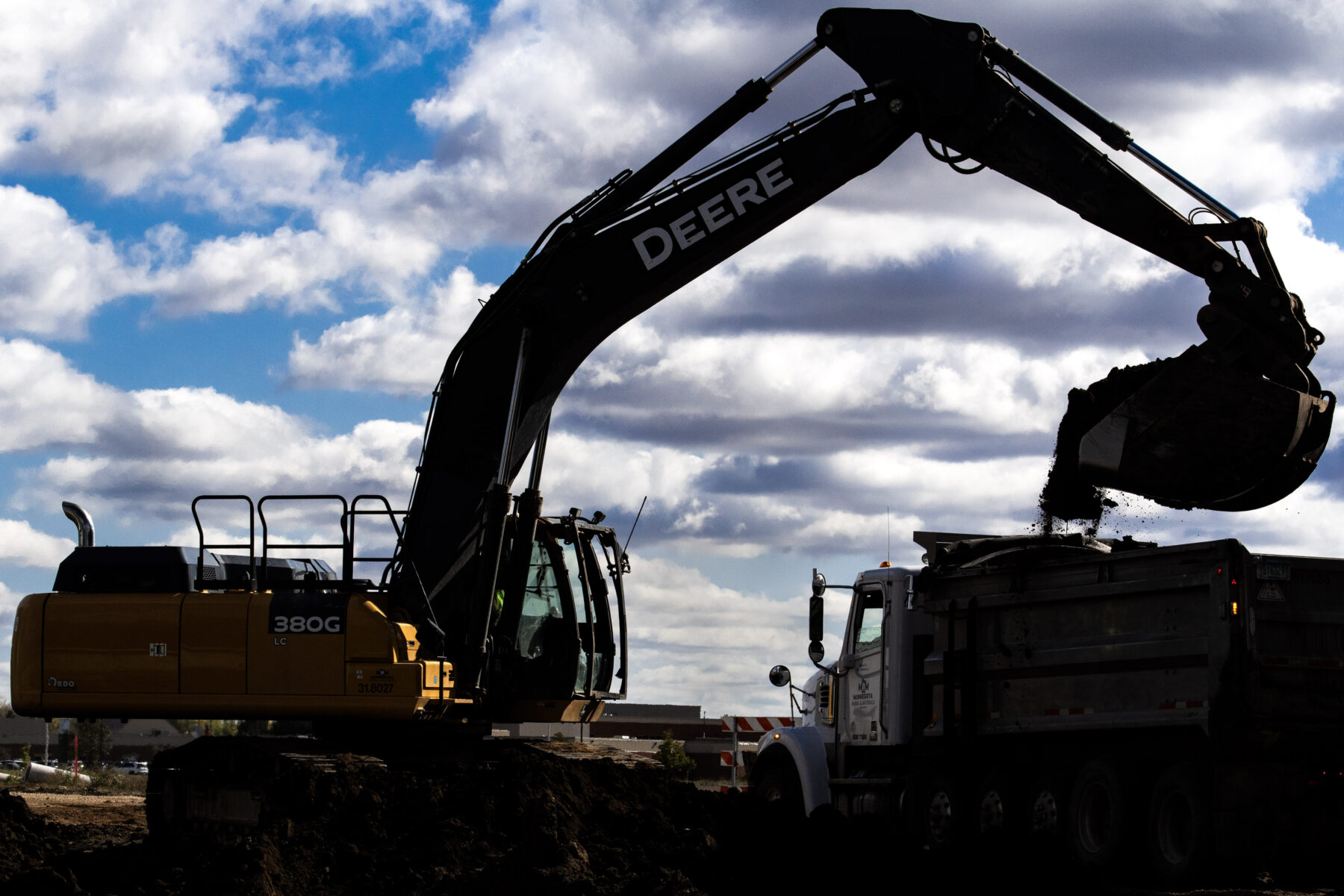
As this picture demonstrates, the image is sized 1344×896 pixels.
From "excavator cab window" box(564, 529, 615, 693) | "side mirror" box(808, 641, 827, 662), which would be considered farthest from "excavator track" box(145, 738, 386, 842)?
"side mirror" box(808, 641, 827, 662)

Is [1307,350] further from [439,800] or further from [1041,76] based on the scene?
[439,800]

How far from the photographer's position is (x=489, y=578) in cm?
1477

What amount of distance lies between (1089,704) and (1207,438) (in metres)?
2.68

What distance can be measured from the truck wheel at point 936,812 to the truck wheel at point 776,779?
71.9 inches

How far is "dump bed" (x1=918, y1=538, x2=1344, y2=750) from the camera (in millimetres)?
13203

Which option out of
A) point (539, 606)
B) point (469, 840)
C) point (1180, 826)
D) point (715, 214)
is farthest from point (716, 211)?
point (1180, 826)

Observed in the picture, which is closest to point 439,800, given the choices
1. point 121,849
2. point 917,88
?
point 121,849

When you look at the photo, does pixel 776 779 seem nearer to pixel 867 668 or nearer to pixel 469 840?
pixel 867 668

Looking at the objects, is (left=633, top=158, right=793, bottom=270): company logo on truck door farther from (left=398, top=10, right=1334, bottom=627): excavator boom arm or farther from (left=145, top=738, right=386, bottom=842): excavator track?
(left=145, top=738, right=386, bottom=842): excavator track

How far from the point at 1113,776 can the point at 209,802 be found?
861 centimetres

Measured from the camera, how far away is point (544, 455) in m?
15.8

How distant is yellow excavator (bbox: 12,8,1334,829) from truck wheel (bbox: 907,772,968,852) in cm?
351

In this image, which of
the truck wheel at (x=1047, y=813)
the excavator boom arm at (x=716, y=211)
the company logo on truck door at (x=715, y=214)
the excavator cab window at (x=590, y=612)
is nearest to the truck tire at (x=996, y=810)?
the truck wheel at (x=1047, y=813)

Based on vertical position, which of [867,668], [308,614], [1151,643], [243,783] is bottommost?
[243,783]
